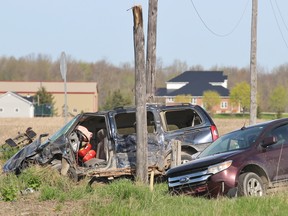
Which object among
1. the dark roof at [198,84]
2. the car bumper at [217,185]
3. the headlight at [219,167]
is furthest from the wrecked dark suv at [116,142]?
the dark roof at [198,84]

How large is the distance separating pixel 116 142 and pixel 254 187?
13.0ft

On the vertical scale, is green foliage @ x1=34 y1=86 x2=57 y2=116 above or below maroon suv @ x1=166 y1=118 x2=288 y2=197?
→ above

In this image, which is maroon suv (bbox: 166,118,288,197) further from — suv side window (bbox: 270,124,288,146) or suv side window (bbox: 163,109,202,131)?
suv side window (bbox: 163,109,202,131)

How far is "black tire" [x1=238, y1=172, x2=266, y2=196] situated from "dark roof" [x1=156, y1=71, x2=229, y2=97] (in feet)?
346

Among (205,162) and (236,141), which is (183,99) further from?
(205,162)

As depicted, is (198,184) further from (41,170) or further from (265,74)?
(265,74)

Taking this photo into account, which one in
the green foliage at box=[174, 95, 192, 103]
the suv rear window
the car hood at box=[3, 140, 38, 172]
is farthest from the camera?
the green foliage at box=[174, 95, 192, 103]

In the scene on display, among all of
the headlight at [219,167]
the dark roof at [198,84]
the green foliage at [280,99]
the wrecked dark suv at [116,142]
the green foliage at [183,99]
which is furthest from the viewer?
the dark roof at [198,84]

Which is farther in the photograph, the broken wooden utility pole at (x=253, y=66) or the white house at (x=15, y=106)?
the white house at (x=15, y=106)

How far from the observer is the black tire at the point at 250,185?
9.93 m

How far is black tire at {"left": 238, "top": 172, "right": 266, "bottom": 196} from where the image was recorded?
32.6 ft

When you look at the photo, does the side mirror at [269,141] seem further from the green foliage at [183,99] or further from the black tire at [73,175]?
the green foliage at [183,99]

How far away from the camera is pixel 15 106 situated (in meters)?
97.2

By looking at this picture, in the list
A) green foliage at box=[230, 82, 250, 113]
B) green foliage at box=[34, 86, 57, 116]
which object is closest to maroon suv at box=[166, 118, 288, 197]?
green foliage at box=[34, 86, 57, 116]
